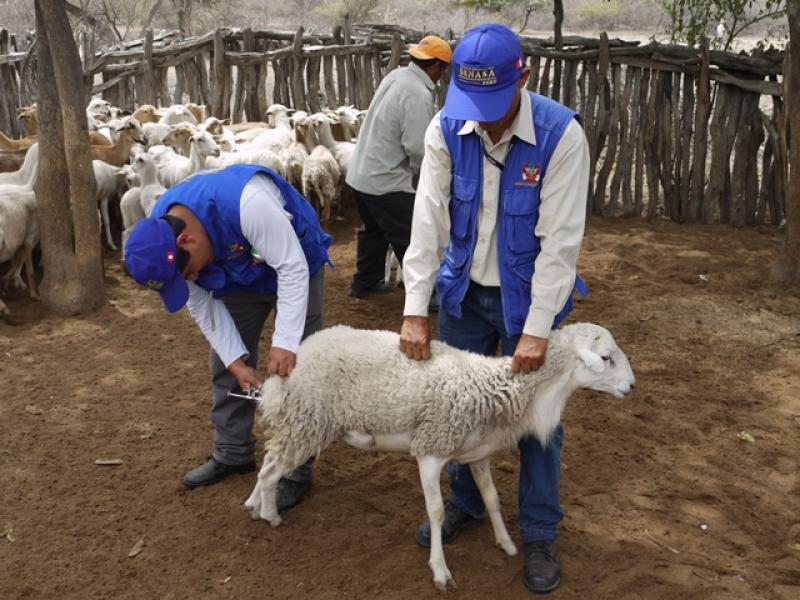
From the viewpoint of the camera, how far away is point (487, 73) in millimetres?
2988

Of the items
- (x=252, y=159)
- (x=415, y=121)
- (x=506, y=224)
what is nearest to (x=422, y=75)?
(x=415, y=121)

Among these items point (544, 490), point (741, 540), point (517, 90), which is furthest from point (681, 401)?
point (517, 90)

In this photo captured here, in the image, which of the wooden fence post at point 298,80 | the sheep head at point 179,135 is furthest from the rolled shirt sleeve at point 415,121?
the wooden fence post at point 298,80

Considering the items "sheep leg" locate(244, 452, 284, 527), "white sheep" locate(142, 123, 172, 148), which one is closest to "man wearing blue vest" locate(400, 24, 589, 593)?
"sheep leg" locate(244, 452, 284, 527)

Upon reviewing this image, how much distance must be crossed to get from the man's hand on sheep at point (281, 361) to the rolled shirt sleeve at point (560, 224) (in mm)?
1055

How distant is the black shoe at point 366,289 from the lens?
24.2 ft

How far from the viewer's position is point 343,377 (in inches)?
142

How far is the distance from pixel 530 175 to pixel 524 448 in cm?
117

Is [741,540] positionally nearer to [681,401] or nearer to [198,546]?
[681,401]

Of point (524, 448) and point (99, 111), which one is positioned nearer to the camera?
point (524, 448)

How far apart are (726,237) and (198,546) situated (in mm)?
6865

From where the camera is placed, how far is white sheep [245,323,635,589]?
136 inches

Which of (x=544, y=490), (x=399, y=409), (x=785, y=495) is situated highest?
(x=399, y=409)

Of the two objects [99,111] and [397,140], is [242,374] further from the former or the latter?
[99,111]
